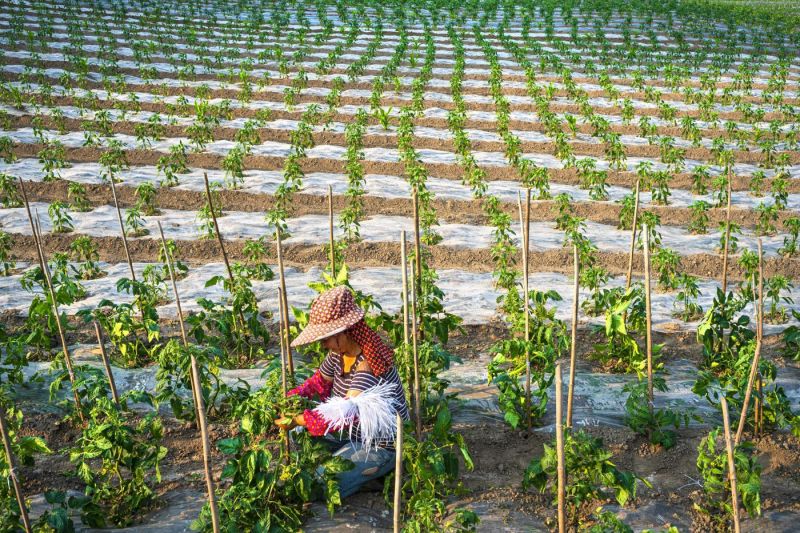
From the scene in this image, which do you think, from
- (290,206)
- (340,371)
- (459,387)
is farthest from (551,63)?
(340,371)

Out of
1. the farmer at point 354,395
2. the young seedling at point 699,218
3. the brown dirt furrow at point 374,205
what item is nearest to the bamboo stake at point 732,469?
the farmer at point 354,395

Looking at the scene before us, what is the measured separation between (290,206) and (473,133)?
3.59 metres

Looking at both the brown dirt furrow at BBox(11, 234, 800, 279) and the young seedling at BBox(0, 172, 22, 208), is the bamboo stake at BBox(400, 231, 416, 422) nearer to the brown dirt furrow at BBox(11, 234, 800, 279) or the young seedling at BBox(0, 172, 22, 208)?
the brown dirt furrow at BBox(11, 234, 800, 279)

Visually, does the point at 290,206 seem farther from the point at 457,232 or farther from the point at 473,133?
the point at 473,133

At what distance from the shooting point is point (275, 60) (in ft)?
49.9

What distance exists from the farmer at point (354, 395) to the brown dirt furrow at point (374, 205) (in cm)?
440

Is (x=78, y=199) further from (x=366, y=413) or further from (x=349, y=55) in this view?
(x=349, y=55)

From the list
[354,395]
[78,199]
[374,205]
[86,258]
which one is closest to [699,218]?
[374,205]

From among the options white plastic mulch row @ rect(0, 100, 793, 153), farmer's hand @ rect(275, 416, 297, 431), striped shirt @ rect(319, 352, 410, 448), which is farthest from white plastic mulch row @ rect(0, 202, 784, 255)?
farmer's hand @ rect(275, 416, 297, 431)

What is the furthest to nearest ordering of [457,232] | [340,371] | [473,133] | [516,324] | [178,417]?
[473,133], [457,232], [516,324], [178,417], [340,371]

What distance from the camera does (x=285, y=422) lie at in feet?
11.2

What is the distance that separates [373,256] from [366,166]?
2.74 meters

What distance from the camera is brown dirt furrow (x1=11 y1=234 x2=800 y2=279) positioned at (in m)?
6.84

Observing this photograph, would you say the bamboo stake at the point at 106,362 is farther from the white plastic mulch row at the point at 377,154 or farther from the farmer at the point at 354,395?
the white plastic mulch row at the point at 377,154
